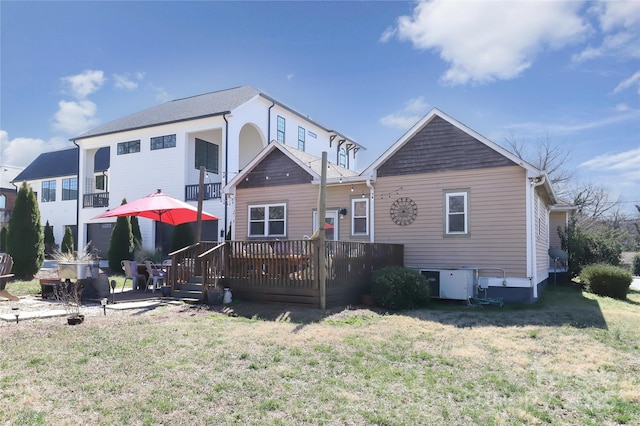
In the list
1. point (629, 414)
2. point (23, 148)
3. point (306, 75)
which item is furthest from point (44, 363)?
point (23, 148)

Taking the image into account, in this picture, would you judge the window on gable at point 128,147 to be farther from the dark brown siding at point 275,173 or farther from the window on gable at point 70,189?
the dark brown siding at point 275,173

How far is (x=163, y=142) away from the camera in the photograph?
22500 millimetres

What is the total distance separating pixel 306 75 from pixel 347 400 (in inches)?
592

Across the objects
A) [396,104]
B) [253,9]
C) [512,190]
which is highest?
[253,9]

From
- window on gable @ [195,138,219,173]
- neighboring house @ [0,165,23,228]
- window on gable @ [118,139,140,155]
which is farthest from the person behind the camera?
neighboring house @ [0,165,23,228]

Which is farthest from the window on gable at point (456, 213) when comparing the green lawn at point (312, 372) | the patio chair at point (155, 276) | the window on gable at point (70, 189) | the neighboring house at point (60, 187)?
the window on gable at point (70, 189)

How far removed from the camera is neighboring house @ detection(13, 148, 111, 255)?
29.3m

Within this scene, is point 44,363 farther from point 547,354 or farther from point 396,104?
point 396,104

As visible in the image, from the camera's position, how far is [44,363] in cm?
515

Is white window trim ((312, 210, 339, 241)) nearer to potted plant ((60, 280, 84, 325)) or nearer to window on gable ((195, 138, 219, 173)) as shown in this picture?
potted plant ((60, 280, 84, 325))

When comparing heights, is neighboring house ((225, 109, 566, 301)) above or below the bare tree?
below

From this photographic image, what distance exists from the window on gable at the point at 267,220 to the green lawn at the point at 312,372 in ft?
22.3

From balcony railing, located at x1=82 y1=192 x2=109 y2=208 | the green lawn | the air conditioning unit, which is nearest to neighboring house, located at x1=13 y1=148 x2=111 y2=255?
balcony railing, located at x1=82 y1=192 x2=109 y2=208

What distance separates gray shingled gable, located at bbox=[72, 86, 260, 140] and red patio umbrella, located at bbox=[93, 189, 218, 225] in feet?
26.1
